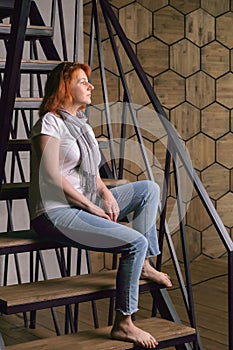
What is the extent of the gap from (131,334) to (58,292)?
0.96 feet

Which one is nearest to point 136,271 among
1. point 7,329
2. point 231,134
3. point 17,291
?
point 17,291

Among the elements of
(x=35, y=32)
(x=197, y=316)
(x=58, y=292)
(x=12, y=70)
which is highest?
(x=35, y=32)

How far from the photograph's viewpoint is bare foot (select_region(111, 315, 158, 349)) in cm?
271

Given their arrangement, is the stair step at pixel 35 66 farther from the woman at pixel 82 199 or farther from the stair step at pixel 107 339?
the stair step at pixel 107 339

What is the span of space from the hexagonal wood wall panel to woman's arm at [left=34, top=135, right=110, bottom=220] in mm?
2376

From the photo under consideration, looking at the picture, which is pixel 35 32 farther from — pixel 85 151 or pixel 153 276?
pixel 153 276

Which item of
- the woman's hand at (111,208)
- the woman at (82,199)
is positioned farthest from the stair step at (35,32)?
the woman's hand at (111,208)

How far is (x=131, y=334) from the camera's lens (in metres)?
2.71

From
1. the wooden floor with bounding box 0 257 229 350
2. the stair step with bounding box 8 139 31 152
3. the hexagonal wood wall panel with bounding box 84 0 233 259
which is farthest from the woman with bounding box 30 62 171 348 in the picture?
the hexagonal wood wall panel with bounding box 84 0 233 259

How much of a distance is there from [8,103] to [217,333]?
1.76 metres

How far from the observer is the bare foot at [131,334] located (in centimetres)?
271

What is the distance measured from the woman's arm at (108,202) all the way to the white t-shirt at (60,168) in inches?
4.2

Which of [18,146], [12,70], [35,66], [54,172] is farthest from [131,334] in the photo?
[35,66]

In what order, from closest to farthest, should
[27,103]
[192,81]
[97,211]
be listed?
[97,211] → [27,103] → [192,81]
